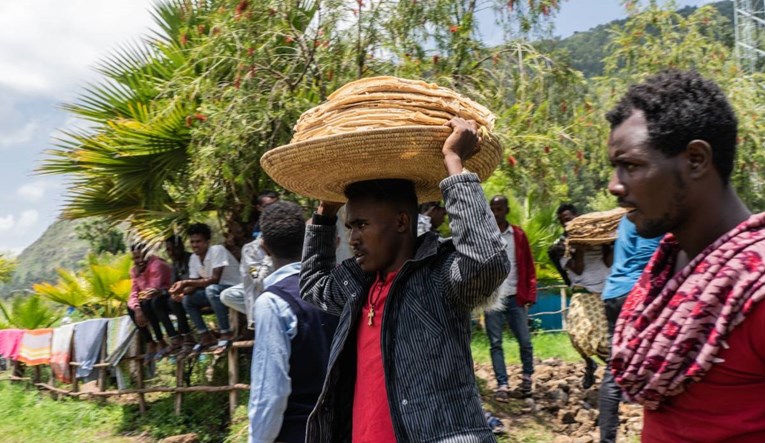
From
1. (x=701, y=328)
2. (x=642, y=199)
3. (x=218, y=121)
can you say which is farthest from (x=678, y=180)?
(x=218, y=121)

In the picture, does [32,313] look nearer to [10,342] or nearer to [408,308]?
[10,342]

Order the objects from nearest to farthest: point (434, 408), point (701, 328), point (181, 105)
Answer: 1. point (701, 328)
2. point (434, 408)
3. point (181, 105)

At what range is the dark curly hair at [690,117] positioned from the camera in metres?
1.39

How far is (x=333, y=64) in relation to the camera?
618 centimetres

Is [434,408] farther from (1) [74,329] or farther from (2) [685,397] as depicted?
(1) [74,329]

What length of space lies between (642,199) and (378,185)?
102cm

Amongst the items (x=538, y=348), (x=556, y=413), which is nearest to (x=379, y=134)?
(x=556, y=413)

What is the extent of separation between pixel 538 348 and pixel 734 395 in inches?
329

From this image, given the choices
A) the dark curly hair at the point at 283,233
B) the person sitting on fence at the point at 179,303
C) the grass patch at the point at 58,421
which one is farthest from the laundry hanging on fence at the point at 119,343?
the dark curly hair at the point at 283,233

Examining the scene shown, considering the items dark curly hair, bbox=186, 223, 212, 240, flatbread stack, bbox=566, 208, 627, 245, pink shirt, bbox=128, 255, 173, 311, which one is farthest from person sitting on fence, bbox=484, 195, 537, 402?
pink shirt, bbox=128, 255, 173, 311

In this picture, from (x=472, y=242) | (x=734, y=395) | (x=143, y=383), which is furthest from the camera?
(x=143, y=383)

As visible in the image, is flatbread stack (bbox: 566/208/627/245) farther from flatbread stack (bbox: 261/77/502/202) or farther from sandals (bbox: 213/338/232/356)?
flatbread stack (bbox: 261/77/502/202)

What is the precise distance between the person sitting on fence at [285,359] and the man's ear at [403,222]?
573 mm

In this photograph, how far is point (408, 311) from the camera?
2068 mm
